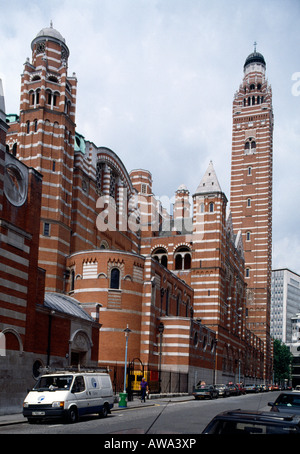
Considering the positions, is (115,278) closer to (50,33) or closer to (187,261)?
(50,33)

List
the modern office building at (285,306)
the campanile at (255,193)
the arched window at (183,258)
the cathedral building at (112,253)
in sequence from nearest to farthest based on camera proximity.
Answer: the cathedral building at (112,253) < the arched window at (183,258) < the campanile at (255,193) < the modern office building at (285,306)

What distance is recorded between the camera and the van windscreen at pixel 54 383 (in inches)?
818

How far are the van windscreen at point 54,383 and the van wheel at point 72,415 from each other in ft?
2.80

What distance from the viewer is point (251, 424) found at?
684 centimetres

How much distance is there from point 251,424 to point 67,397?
14.4 meters

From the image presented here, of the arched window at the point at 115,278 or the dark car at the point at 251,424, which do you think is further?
the arched window at the point at 115,278

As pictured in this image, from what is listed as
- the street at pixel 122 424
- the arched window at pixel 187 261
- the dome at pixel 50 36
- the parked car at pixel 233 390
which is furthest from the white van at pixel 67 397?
the arched window at pixel 187 261

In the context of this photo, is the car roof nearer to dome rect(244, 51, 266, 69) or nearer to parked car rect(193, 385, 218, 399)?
parked car rect(193, 385, 218, 399)

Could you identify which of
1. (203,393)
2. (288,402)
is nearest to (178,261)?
(203,393)

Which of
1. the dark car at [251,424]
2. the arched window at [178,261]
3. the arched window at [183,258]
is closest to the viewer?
the dark car at [251,424]

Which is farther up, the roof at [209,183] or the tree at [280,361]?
the roof at [209,183]

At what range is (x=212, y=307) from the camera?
219 feet

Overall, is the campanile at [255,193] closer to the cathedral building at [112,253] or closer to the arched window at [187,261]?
the cathedral building at [112,253]

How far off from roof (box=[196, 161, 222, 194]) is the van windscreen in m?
49.2
